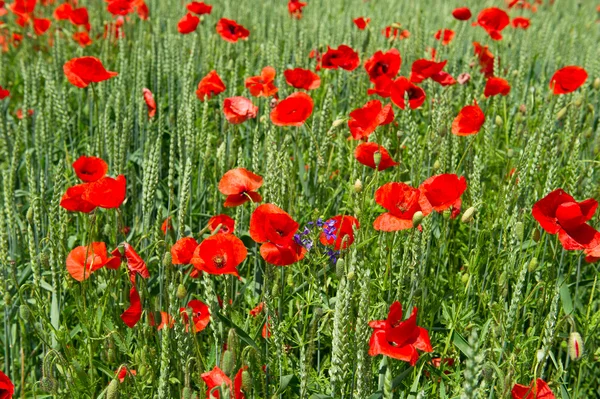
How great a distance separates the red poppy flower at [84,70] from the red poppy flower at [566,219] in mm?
1644

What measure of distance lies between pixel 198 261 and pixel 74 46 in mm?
3905

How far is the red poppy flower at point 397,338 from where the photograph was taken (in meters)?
1.38

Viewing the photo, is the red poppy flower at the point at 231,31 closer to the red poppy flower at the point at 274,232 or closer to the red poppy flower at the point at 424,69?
the red poppy flower at the point at 424,69

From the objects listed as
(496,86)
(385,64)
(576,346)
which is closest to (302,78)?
(385,64)

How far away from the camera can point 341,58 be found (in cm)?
284

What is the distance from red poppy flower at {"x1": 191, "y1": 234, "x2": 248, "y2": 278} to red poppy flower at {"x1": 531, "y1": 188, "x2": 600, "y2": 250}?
28.5 inches

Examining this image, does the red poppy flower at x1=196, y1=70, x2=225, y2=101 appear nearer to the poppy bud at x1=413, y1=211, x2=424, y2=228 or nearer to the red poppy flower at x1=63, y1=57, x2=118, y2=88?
the red poppy flower at x1=63, y1=57, x2=118, y2=88

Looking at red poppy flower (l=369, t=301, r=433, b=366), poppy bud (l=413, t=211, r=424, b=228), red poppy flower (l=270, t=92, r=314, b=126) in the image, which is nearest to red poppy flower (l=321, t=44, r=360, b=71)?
red poppy flower (l=270, t=92, r=314, b=126)

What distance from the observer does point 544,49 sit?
4.48 m

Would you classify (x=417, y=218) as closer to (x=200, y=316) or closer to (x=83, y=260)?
(x=200, y=316)

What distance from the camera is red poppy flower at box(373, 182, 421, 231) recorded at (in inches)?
63.8

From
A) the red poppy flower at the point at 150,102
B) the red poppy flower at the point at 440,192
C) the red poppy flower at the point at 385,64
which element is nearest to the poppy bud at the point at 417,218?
the red poppy flower at the point at 440,192

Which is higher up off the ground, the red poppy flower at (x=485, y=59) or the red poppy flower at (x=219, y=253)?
the red poppy flower at (x=485, y=59)

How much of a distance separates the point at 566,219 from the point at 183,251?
0.94m
